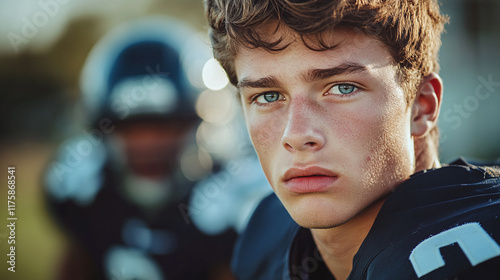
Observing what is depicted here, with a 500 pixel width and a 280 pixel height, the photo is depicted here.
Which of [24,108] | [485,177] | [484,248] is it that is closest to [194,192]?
[485,177]

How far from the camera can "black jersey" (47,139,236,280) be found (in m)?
2.86

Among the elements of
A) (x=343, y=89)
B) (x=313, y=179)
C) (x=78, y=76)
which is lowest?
(x=313, y=179)

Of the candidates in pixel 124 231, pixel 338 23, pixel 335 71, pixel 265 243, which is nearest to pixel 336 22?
pixel 338 23

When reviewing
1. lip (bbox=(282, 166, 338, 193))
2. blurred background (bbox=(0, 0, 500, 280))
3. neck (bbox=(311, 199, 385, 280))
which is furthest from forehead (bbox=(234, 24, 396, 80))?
blurred background (bbox=(0, 0, 500, 280))

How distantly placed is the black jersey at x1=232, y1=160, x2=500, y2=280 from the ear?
0.19 m

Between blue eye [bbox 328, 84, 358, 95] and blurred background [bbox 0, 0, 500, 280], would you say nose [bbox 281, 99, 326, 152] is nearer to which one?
blue eye [bbox 328, 84, 358, 95]

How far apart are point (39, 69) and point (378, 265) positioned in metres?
6.87

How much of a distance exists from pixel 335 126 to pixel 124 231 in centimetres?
202

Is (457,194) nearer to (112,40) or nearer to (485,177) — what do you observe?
(485,177)

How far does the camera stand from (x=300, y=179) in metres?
1.33

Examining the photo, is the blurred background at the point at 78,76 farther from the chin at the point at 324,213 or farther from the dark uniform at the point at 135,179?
the chin at the point at 324,213

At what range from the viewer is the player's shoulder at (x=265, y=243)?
6.02ft

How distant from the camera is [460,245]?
3.56 feet

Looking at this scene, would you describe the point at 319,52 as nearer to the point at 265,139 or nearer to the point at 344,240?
the point at 265,139
